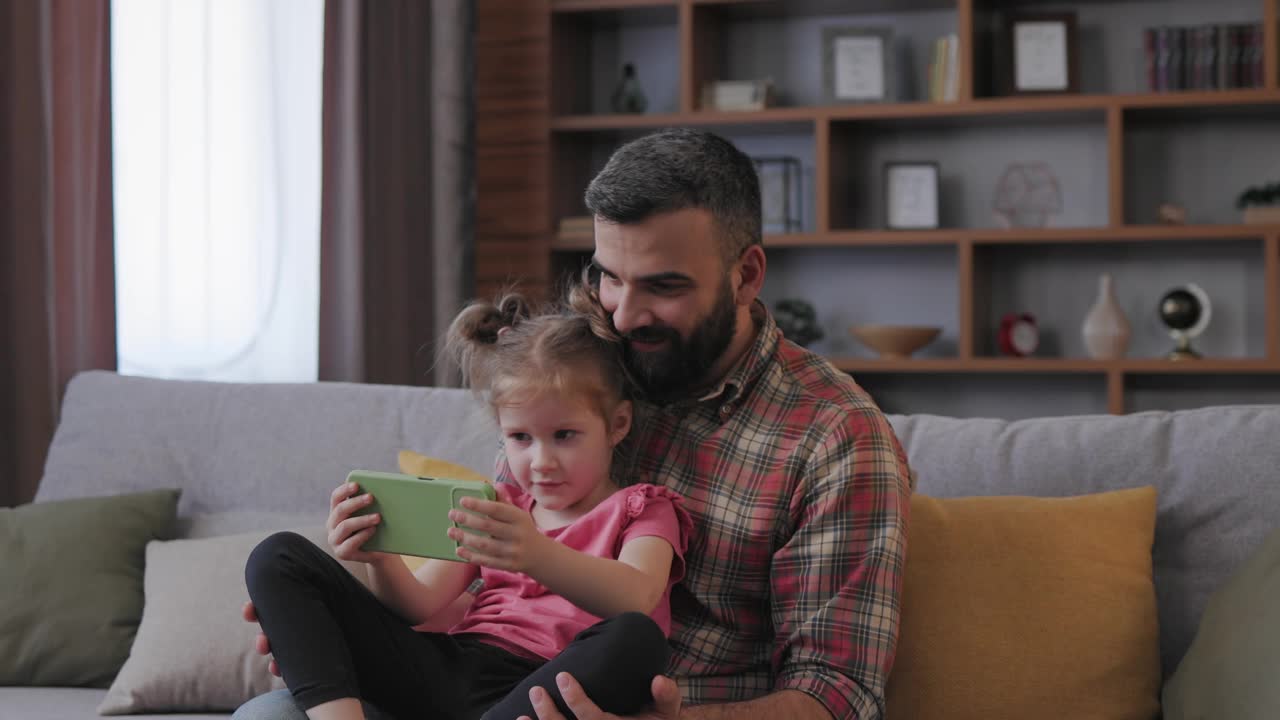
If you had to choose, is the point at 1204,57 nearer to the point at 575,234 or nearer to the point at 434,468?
the point at 575,234

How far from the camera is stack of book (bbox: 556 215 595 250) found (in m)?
3.92

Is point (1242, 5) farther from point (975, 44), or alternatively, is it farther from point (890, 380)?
point (890, 380)

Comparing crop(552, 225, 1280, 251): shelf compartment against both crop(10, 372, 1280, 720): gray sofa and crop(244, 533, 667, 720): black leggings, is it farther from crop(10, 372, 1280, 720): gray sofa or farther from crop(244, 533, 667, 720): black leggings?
crop(244, 533, 667, 720): black leggings

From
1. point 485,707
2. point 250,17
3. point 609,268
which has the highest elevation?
point 250,17

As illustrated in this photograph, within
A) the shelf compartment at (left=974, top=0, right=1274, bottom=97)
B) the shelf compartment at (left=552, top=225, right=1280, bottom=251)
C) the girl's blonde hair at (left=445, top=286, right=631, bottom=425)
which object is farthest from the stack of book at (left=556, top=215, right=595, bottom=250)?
the girl's blonde hair at (left=445, top=286, right=631, bottom=425)

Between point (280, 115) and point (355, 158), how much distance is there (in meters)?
0.24

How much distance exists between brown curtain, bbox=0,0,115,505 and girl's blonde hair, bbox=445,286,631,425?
51.6 inches

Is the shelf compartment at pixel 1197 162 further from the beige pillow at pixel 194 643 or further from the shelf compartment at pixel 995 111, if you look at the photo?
the beige pillow at pixel 194 643

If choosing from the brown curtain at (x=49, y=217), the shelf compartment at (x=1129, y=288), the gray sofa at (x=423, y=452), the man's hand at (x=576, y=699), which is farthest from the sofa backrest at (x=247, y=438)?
the shelf compartment at (x=1129, y=288)

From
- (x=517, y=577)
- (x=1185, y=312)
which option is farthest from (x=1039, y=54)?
(x=517, y=577)

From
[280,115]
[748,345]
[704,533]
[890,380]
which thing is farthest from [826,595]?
[890,380]

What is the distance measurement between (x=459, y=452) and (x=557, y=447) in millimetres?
661

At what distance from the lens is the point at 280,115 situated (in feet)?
10.8

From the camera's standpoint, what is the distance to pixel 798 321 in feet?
12.8
